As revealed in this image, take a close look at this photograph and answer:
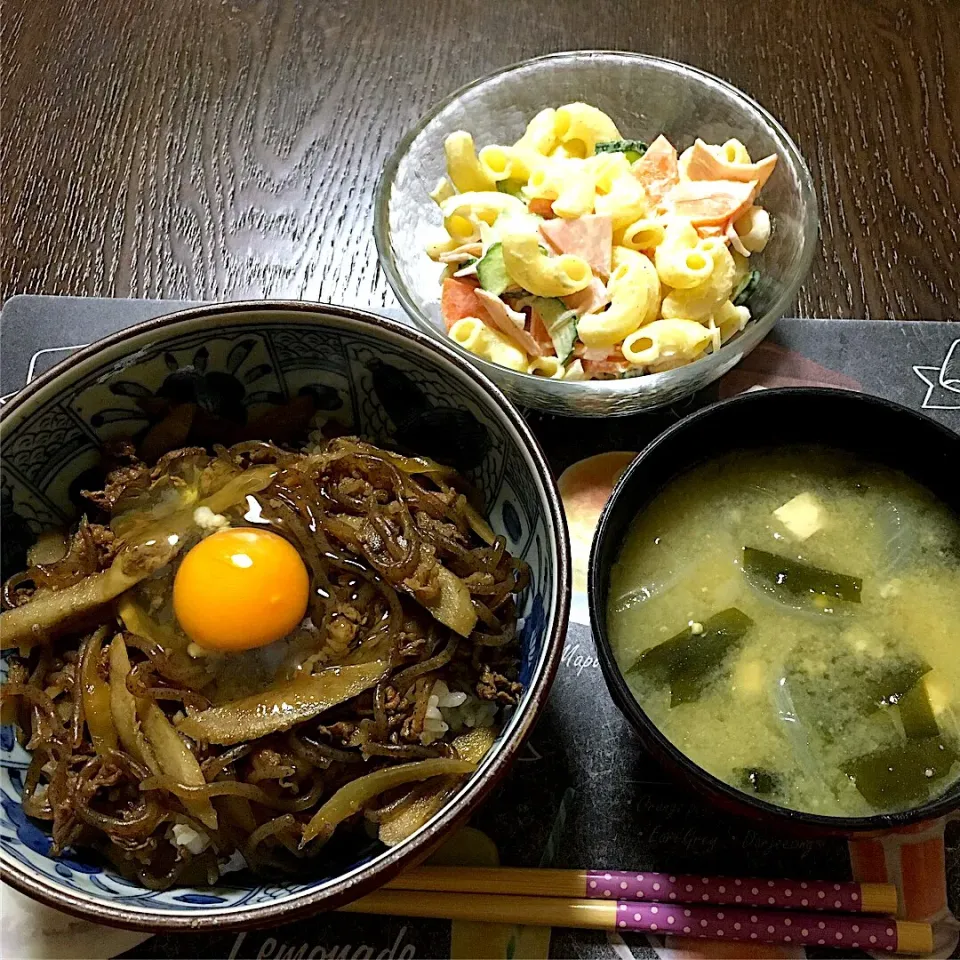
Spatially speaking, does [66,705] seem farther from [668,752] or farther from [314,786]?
[668,752]

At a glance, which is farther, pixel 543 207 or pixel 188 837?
pixel 543 207

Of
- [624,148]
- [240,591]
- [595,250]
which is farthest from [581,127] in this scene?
[240,591]

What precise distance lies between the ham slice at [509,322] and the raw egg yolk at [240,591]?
0.70 meters

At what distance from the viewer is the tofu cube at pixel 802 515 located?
1.50m

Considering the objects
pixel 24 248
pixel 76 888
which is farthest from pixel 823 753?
pixel 24 248

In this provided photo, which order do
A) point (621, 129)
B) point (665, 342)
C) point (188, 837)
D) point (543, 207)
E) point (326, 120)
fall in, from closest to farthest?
1. point (188, 837)
2. point (665, 342)
3. point (543, 207)
4. point (621, 129)
5. point (326, 120)

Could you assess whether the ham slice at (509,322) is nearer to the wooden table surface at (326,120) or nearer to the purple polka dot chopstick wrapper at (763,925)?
the wooden table surface at (326,120)

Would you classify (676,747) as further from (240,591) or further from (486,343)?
(486,343)

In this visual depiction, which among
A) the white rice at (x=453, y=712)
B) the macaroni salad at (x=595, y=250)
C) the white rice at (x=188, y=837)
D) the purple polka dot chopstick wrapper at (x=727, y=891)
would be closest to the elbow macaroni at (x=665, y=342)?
the macaroni salad at (x=595, y=250)

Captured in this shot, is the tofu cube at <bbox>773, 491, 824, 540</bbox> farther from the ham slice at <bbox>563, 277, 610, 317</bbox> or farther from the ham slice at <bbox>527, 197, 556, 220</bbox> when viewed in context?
the ham slice at <bbox>527, 197, 556, 220</bbox>

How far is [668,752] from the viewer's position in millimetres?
1212

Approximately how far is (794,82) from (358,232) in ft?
4.01

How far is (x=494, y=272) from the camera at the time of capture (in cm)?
183

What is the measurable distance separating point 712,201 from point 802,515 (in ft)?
2.41
